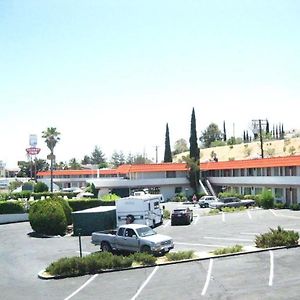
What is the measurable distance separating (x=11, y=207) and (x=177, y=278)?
3300cm

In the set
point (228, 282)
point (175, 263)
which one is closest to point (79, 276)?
point (175, 263)

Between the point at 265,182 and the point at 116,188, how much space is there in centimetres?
2391

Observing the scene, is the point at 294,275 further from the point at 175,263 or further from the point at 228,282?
the point at 175,263

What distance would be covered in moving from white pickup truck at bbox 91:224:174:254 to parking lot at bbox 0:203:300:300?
69.3 inches

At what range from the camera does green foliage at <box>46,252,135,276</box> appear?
22562mm

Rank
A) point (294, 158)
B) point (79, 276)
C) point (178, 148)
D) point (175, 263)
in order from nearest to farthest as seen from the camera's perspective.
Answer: point (79, 276), point (175, 263), point (294, 158), point (178, 148)

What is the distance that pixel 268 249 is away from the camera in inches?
1020

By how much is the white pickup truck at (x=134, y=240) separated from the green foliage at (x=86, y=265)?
8.74 feet

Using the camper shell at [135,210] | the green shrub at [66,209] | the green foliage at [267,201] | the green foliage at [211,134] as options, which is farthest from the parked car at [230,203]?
the green foliage at [211,134]

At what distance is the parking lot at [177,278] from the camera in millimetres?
18188

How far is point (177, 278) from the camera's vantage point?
67.8ft

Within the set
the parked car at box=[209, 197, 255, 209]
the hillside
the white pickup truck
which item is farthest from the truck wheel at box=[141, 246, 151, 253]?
the hillside

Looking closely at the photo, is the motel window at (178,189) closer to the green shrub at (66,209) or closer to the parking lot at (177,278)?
the green shrub at (66,209)

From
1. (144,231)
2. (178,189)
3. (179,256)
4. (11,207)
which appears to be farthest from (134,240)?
(178,189)
